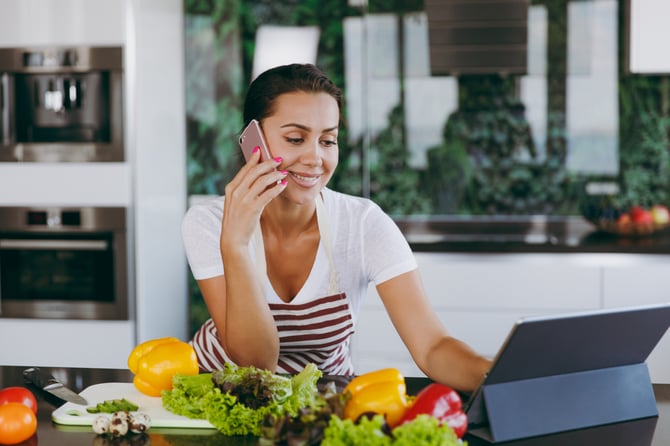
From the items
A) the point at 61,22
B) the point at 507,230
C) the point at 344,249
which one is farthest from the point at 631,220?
the point at 61,22

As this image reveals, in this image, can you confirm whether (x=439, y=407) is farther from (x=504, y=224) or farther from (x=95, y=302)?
(x=504, y=224)

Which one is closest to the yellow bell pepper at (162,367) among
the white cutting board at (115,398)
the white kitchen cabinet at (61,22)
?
the white cutting board at (115,398)

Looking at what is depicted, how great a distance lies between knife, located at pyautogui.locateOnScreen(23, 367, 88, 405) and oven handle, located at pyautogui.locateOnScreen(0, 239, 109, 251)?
5.72ft

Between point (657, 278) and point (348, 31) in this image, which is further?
point (348, 31)

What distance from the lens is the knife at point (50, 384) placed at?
58.7 inches

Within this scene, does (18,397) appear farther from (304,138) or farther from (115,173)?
(115,173)

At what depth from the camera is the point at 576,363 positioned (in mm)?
1332

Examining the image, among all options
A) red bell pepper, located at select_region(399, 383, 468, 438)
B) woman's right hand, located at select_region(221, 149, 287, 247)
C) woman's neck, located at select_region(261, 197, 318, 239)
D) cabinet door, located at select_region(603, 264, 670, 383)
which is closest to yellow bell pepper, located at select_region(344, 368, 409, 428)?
red bell pepper, located at select_region(399, 383, 468, 438)

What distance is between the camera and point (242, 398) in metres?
1.33

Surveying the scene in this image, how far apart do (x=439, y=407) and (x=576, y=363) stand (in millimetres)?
307

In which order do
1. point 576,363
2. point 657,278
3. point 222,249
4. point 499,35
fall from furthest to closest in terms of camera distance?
point 499,35, point 657,278, point 222,249, point 576,363

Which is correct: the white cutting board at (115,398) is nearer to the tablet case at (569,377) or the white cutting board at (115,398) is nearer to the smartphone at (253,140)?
the tablet case at (569,377)

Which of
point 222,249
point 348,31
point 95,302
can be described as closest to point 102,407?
point 222,249

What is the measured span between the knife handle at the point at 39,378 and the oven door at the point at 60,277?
1.78m
